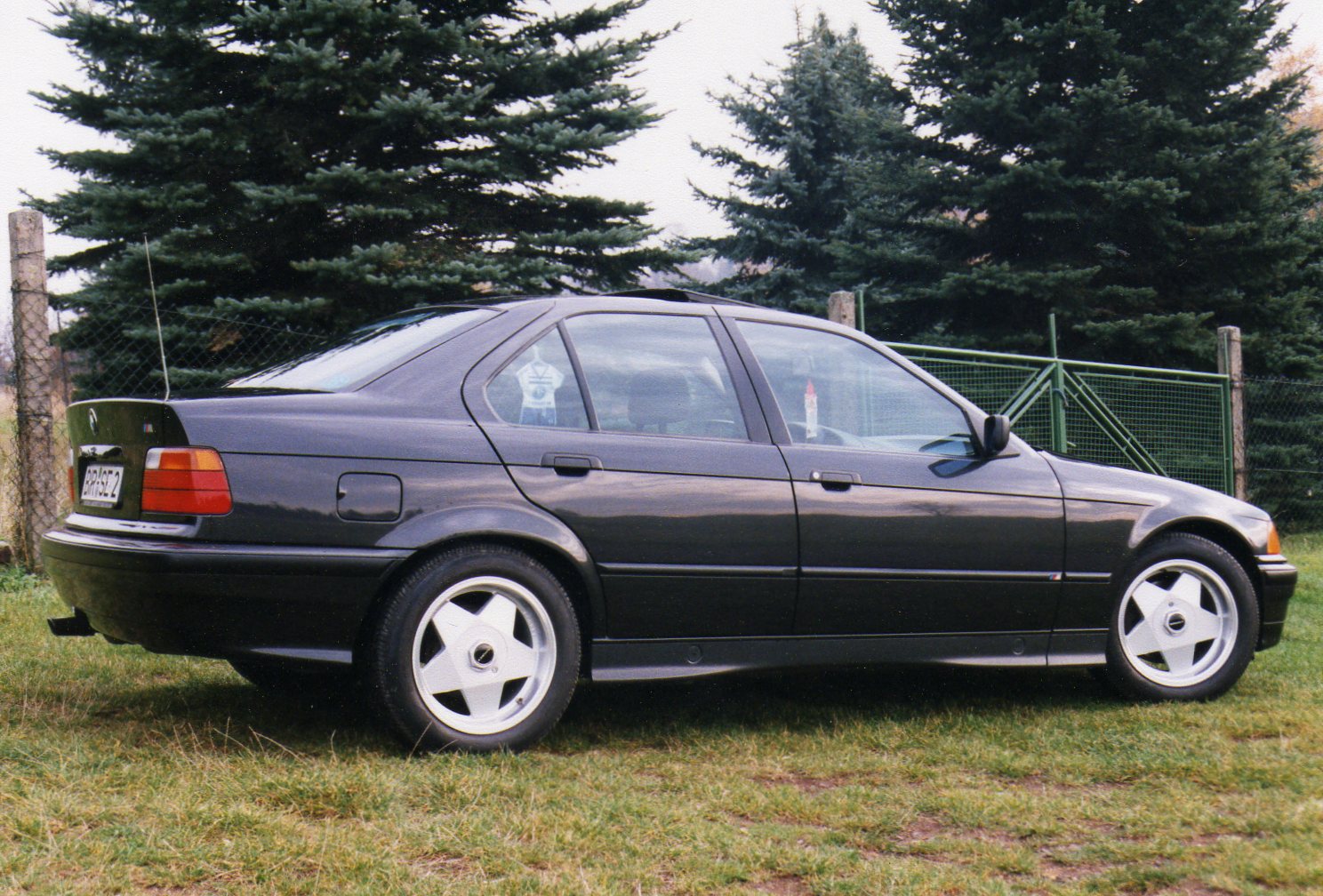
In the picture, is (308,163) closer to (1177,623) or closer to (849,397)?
(849,397)

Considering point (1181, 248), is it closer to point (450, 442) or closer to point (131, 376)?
point (131, 376)

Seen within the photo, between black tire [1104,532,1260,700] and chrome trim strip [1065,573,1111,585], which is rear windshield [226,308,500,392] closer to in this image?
chrome trim strip [1065,573,1111,585]

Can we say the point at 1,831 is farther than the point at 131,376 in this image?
No

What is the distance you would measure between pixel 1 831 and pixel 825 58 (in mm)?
19643

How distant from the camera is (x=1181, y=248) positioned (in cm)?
1516

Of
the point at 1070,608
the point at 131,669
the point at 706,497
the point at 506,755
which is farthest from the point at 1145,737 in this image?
the point at 131,669

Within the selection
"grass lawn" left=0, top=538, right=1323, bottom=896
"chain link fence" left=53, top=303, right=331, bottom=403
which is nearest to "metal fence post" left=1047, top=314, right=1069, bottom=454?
"grass lawn" left=0, top=538, right=1323, bottom=896

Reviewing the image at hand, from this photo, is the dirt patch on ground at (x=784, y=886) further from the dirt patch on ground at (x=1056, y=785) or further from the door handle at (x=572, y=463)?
the door handle at (x=572, y=463)

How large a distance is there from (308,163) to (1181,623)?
26.9 feet

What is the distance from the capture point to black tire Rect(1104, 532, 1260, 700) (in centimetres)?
483

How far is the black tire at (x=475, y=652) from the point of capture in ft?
12.0

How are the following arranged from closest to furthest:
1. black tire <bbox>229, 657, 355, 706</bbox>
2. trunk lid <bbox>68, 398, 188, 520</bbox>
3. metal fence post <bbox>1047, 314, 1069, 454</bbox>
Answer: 1. trunk lid <bbox>68, 398, 188, 520</bbox>
2. black tire <bbox>229, 657, 355, 706</bbox>
3. metal fence post <bbox>1047, 314, 1069, 454</bbox>

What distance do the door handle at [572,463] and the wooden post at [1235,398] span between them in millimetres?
9255

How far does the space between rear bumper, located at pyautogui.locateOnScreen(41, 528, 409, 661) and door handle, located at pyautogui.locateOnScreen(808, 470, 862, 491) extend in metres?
1.46
